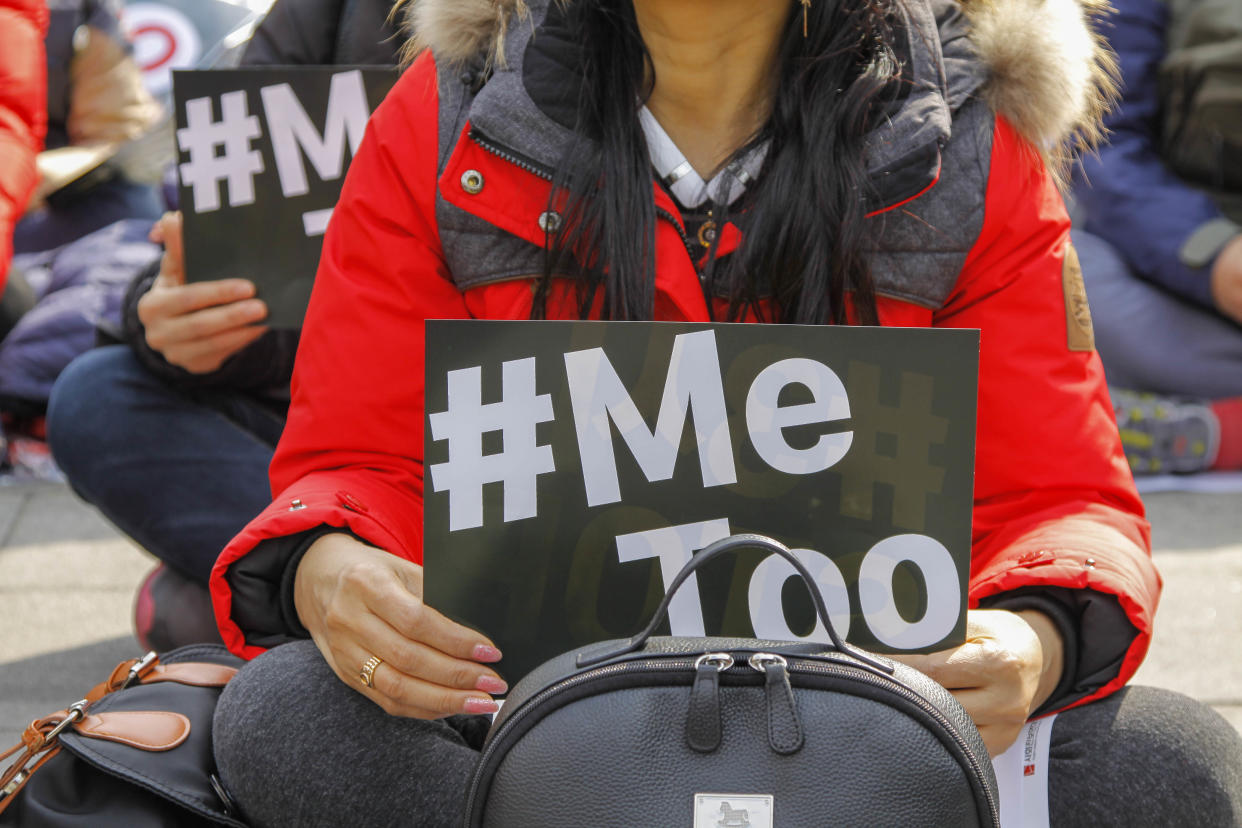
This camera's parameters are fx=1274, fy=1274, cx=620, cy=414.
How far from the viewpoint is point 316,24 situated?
1847 mm

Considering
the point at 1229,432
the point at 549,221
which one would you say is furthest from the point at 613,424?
the point at 1229,432

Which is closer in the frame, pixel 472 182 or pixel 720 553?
pixel 720 553

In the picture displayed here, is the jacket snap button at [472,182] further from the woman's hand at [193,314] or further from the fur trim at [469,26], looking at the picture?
the woman's hand at [193,314]

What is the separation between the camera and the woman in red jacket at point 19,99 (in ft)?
6.54

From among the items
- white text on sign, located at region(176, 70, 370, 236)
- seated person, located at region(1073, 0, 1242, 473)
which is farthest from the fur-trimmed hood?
seated person, located at region(1073, 0, 1242, 473)

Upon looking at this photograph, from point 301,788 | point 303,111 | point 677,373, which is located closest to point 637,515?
point 677,373

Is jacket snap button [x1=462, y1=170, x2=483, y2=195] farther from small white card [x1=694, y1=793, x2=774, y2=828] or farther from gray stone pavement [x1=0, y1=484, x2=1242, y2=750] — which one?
gray stone pavement [x1=0, y1=484, x2=1242, y2=750]

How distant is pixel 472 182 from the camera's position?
1248 mm

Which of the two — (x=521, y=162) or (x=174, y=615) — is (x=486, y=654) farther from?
(x=174, y=615)

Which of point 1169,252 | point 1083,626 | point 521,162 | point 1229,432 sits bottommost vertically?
point 1229,432

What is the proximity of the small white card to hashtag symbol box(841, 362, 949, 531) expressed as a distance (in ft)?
0.81

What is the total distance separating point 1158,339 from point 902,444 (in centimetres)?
214

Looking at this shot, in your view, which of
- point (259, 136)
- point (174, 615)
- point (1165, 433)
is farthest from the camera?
point (1165, 433)

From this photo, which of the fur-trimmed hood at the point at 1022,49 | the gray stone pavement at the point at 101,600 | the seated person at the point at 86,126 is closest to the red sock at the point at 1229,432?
the gray stone pavement at the point at 101,600
